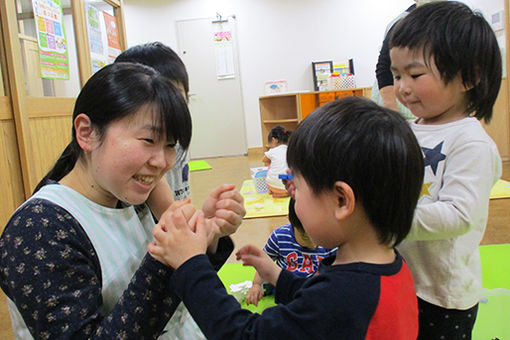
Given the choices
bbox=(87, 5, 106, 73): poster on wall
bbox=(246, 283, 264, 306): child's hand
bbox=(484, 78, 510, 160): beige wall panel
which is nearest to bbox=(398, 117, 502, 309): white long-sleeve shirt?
bbox=(246, 283, 264, 306): child's hand

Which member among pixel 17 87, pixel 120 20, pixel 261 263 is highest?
pixel 120 20

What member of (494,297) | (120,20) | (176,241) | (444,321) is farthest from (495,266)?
(120,20)

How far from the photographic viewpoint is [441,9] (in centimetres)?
103

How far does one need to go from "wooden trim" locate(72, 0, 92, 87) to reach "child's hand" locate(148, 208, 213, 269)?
246 cm

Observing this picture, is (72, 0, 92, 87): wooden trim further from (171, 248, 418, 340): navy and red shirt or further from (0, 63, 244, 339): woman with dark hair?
(171, 248, 418, 340): navy and red shirt

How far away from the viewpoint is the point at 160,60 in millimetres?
1428

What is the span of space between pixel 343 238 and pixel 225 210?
0.89 feet

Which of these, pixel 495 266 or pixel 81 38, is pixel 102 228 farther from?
pixel 81 38

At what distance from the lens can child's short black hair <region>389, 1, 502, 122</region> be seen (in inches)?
38.8

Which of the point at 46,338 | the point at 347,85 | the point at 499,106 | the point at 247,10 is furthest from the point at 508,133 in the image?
the point at 46,338

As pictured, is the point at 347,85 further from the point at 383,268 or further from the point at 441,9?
the point at 383,268

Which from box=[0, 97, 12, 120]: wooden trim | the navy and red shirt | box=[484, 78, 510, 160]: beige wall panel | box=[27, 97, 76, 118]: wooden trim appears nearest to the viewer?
the navy and red shirt

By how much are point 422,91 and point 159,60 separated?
88 centimetres

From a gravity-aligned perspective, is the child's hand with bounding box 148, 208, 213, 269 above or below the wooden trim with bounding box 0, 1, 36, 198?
below
